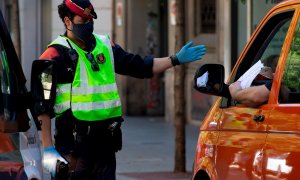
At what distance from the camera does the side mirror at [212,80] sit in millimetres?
5895

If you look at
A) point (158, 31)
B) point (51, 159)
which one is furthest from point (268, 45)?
point (158, 31)

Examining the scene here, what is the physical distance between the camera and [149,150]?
15195 millimetres

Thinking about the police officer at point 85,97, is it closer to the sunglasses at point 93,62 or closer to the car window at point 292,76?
the sunglasses at point 93,62

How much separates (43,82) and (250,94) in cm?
127

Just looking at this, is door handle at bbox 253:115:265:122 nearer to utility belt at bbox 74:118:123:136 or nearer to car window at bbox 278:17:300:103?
car window at bbox 278:17:300:103

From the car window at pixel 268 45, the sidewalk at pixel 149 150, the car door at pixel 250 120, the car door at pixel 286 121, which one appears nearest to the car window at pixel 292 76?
the car door at pixel 286 121

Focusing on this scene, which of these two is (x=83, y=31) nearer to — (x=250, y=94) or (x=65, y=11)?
(x=65, y=11)

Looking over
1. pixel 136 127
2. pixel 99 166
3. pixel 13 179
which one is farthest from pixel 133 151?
pixel 13 179


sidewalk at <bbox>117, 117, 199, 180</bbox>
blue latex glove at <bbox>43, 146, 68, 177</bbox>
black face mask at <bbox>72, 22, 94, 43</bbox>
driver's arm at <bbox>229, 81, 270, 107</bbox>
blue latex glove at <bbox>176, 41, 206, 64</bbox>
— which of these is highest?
black face mask at <bbox>72, 22, 94, 43</bbox>

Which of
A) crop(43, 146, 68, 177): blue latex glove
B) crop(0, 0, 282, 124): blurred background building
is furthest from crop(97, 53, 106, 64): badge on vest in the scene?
crop(0, 0, 282, 124): blurred background building

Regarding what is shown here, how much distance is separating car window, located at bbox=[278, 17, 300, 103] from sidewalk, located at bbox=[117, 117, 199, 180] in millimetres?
6454

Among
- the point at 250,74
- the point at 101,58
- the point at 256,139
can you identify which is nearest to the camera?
the point at 256,139

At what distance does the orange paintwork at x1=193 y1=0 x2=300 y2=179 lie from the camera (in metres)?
4.96

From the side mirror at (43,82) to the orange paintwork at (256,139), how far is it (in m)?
1.23
